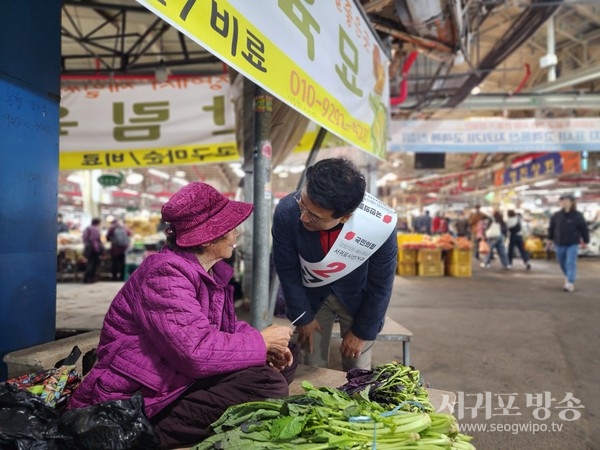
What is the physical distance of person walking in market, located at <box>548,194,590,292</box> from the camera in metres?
8.85

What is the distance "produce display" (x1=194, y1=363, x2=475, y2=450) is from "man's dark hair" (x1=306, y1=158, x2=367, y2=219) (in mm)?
883

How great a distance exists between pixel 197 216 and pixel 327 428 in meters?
1.03

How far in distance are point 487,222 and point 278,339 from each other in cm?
1556

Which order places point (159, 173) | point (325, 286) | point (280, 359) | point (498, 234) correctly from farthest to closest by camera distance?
point (159, 173) → point (498, 234) → point (325, 286) → point (280, 359)

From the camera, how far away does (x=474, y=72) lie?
7.09m

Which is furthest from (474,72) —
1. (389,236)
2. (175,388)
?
(175,388)

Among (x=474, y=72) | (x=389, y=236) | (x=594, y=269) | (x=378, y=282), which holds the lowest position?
(x=594, y=269)

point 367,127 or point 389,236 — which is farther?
point 367,127

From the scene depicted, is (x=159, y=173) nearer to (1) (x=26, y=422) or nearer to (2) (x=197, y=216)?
(2) (x=197, y=216)

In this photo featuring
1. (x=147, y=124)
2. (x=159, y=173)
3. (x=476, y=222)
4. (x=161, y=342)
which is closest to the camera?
(x=161, y=342)

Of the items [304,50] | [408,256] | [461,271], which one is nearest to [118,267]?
[408,256]

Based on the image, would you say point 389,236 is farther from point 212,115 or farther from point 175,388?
point 212,115

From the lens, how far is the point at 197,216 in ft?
6.05

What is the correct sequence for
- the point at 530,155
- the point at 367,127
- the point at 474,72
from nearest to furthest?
1. the point at 367,127
2. the point at 474,72
3. the point at 530,155
